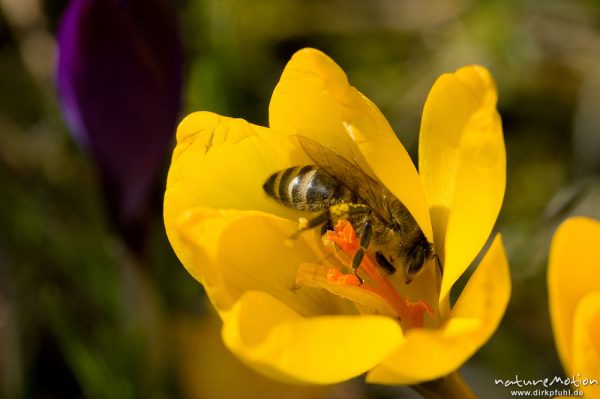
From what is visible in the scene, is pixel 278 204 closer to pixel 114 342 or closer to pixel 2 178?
pixel 114 342

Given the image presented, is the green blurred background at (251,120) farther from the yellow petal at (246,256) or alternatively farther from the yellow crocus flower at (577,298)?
the yellow crocus flower at (577,298)

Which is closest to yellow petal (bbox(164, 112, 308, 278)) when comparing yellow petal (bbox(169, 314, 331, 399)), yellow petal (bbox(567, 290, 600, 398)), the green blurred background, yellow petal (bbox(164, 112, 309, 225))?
yellow petal (bbox(164, 112, 309, 225))

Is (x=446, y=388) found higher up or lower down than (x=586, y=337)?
lower down

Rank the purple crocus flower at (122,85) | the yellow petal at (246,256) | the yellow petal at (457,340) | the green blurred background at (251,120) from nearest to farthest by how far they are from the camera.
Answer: the yellow petal at (457,340) < the yellow petal at (246,256) < the purple crocus flower at (122,85) < the green blurred background at (251,120)

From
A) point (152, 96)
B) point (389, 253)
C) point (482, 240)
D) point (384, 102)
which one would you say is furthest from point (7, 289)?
point (482, 240)

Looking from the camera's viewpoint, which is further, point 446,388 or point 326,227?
point 326,227

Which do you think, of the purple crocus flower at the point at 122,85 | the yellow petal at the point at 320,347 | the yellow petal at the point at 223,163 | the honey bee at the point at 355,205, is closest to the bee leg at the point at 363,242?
the honey bee at the point at 355,205

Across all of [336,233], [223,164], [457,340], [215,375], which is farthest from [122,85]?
[457,340]

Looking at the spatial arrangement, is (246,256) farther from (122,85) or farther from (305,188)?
(122,85)
